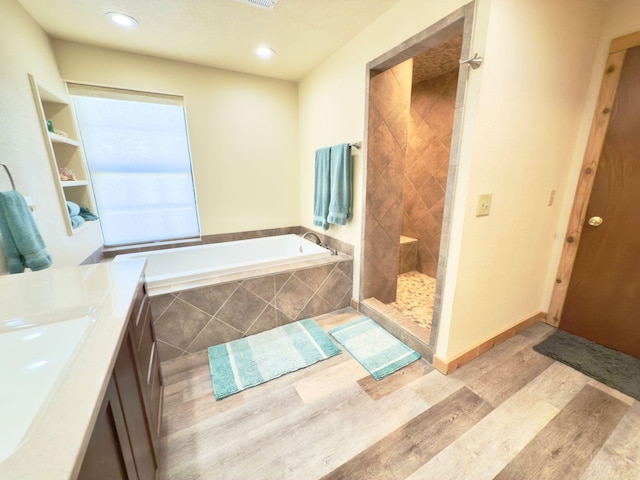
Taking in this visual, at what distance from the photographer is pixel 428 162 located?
3064 millimetres

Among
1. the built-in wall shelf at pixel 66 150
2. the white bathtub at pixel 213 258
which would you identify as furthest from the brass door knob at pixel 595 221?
the built-in wall shelf at pixel 66 150

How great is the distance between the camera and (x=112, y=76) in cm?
226

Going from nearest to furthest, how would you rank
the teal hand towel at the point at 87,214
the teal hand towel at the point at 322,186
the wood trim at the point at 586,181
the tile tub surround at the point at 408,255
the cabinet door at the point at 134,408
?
the cabinet door at the point at 134,408 → the wood trim at the point at 586,181 → the teal hand towel at the point at 87,214 → the teal hand towel at the point at 322,186 → the tile tub surround at the point at 408,255

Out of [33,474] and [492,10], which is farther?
[492,10]

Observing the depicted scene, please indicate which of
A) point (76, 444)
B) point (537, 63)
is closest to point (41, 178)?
point (76, 444)

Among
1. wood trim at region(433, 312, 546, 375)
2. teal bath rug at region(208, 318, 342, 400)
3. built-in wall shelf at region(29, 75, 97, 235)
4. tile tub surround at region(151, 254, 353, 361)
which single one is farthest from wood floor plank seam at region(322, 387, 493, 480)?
built-in wall shelf at region(29, 75, 97, 235)

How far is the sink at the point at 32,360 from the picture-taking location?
0.56 m

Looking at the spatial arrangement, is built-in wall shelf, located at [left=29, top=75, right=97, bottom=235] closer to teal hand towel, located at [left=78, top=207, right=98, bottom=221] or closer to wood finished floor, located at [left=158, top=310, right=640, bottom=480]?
teal hand towel, located at [left=78, top=207, right=98, bottom=221]

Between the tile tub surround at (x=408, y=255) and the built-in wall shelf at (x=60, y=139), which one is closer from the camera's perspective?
the built-in wall shelf at (x=60, y=139)

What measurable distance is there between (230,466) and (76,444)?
1.03 metres

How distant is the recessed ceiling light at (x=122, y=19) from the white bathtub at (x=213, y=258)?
5.67ft

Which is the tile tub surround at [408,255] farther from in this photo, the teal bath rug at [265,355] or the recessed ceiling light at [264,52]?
the recessed ceiling light at [264,52]

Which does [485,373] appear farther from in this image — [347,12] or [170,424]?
[347,12]

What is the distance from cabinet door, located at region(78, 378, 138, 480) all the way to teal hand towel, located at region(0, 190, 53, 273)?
1064mm
